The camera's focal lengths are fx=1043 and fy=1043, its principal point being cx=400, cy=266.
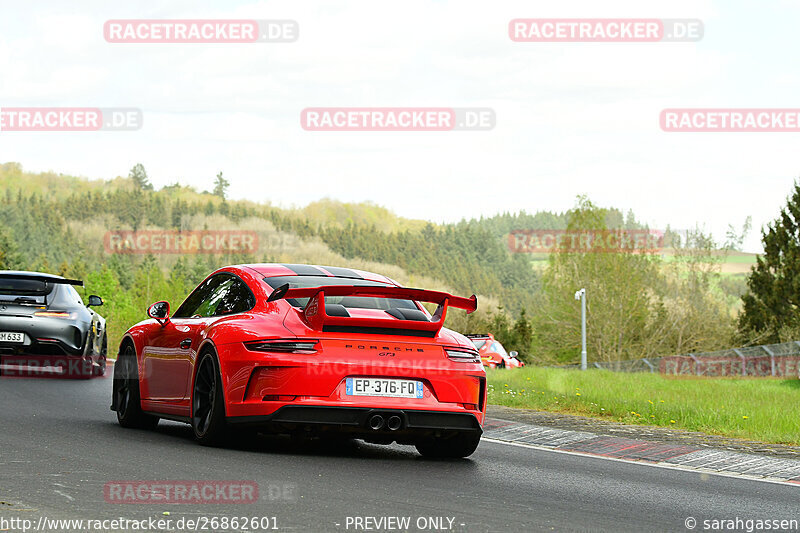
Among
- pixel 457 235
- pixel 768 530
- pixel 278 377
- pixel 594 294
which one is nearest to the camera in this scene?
pixel 768 530

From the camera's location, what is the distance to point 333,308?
25.4 feet

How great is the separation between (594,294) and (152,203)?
135003 millimetres

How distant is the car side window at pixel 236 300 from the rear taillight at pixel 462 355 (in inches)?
62.7

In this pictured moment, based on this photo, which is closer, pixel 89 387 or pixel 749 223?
pixel 89 387

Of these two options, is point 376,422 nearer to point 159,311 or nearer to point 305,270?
point 305,270

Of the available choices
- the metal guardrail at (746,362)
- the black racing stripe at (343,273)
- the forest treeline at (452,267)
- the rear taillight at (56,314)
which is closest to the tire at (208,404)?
the black racing stripe at (343,273)

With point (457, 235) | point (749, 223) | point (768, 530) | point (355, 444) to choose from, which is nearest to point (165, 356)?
point (355, 444)

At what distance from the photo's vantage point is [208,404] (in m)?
8.13

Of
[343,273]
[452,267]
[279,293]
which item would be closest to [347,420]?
[279,293]

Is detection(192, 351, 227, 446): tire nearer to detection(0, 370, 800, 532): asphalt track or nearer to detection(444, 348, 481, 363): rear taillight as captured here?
detection(0, 370, 800, 532): asphalt track

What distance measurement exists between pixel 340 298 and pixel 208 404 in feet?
4.33

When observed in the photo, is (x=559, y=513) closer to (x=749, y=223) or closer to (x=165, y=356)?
(x=165, y=356)

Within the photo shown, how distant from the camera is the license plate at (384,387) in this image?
24.6 ft

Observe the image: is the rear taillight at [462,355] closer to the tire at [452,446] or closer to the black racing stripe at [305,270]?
the tire at [452,446]
